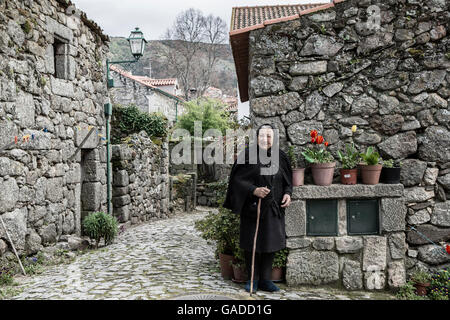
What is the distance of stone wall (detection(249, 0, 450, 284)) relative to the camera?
411 cm

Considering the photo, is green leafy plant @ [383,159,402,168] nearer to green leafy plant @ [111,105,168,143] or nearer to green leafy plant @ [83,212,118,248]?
green leafy plant @ [83,212,118,248]

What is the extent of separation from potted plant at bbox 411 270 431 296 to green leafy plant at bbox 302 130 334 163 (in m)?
1.49

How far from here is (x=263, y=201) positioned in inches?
149

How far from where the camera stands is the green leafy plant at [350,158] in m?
4.03

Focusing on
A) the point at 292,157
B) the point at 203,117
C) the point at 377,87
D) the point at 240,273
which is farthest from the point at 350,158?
the point at 203,117

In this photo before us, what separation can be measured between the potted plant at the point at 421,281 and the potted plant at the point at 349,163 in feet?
3.88

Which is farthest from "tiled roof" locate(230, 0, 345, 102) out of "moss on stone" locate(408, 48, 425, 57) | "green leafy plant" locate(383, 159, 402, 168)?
"green leafy plant" locate(383, 159, 402, 168)

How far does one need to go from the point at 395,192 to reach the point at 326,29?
1876mm

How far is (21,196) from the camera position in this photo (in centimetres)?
482

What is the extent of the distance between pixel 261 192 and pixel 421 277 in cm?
193

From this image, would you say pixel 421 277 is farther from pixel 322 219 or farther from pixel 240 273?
pixel 240 273

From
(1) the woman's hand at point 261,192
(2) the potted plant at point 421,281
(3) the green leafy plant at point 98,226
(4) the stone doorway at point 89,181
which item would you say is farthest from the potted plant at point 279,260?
(4) the stone doorway at point 89,181

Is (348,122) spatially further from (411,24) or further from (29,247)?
(29,247)

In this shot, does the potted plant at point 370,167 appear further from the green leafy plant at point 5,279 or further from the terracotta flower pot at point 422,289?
the green leafy plant at point 5,279
